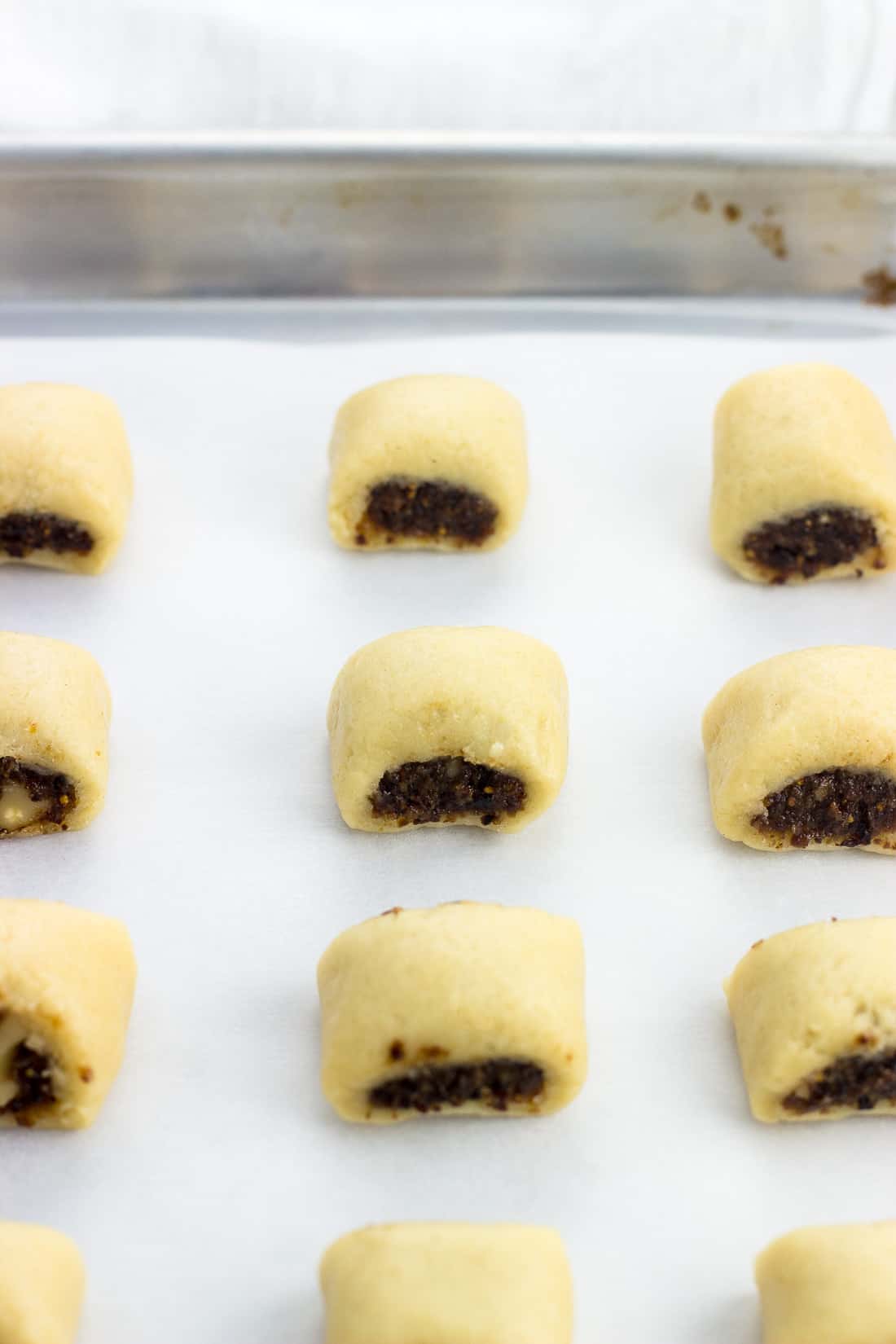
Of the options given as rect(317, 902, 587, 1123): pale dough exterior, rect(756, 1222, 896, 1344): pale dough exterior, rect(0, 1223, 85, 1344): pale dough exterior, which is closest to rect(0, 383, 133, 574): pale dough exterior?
rect(317, 902, 587, 1123): pale dough exterior

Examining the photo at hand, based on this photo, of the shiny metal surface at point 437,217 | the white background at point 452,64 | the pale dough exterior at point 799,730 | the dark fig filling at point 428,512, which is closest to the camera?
the pale dough exterior at point 799,730

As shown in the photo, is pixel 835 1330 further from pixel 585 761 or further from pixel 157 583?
pixel 157 583

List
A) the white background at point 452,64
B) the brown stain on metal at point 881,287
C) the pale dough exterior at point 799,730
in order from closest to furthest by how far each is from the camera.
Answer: the pale dough exterior at point 799,730
the brown stain on metal at point 881,287
the white background at point 452,64

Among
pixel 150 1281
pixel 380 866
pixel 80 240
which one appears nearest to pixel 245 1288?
pixel 150 1281

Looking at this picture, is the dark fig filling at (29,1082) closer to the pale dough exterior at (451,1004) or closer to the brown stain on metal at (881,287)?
the pale dough exterior at (451,1004)

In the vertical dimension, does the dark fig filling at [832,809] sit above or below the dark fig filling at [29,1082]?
above

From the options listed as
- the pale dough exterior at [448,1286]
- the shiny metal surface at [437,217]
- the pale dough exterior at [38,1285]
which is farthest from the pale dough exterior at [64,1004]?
the shiny metal surface at [437,217]

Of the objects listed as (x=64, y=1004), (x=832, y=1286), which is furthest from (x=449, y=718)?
(x=832, y=1286)
